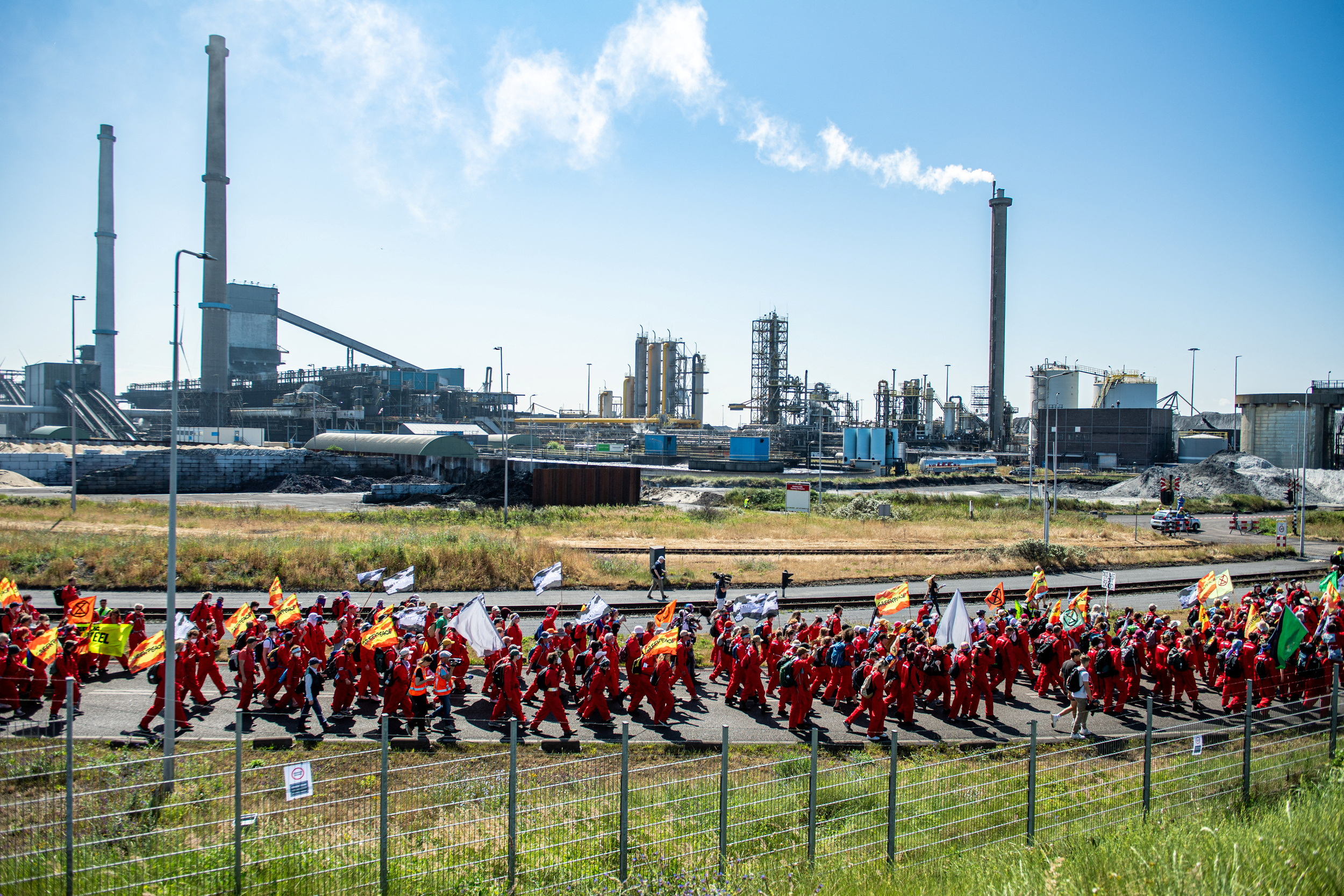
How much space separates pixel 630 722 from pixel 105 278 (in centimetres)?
11422

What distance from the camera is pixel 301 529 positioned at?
33406 mm

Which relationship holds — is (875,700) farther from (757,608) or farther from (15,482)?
(15,482)

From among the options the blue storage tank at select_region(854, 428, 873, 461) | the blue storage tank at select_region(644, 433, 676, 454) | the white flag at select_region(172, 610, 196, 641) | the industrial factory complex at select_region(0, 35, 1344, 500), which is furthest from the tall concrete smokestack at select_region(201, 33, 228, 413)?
the white flag at select_region(172, 610, 196, 641)

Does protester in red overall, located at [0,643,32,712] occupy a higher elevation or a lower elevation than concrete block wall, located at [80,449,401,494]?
lower

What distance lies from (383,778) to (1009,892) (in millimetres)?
4785

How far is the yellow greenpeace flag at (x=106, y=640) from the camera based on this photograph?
1279 cm

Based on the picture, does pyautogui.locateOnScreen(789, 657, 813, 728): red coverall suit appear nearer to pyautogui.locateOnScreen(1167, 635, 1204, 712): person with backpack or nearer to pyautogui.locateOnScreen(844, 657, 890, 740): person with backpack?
pyautogui.locateOnScreen(844, 657, 890, 740): person with backpack

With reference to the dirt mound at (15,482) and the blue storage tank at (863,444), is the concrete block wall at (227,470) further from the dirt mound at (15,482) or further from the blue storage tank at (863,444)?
the blue storage tank at (863,444)

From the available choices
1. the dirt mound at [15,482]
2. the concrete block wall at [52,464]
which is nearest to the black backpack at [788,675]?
the dirt mound at [15,482]

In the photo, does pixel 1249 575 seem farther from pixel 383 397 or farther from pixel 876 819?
pixel 383 397

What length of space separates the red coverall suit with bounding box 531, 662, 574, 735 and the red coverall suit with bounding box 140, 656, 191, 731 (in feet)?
16.4

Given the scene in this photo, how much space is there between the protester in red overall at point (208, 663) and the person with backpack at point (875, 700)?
9.79m

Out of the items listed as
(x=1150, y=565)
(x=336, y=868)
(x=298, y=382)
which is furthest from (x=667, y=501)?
(x=298, y=382)

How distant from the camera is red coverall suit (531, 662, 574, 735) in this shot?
11.6 meters
